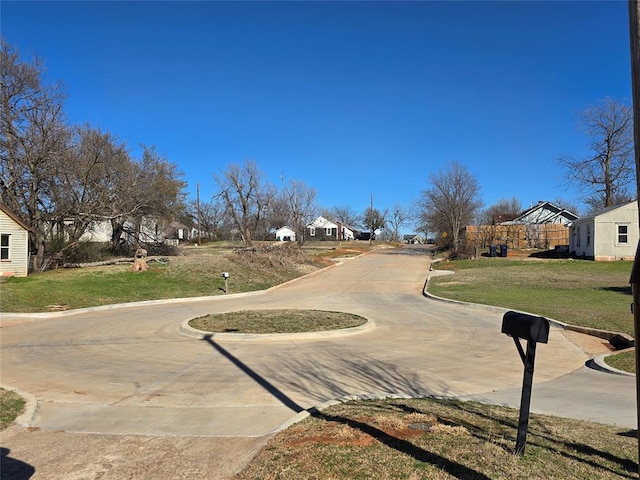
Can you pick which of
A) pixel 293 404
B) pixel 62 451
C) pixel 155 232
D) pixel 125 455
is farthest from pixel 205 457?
pixel 155 232

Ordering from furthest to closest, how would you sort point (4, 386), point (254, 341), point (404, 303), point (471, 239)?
1. point (471, 239)
2. point (404, 303)
3. point (254, 341)
4. point (4, 386)

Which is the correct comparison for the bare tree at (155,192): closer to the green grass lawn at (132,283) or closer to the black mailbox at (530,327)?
the green grass lawn at (132,283)

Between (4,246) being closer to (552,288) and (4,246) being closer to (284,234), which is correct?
(552,288)

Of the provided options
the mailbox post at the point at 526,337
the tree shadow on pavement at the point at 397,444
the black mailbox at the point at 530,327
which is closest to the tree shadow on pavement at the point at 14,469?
the tree shadow on pavement at the point at 397,444

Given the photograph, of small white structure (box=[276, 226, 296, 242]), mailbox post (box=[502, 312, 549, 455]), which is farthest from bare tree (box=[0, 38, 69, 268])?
small white structure (box=[276, 226, 296, 242])

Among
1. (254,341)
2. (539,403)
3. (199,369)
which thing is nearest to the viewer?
(539,403)

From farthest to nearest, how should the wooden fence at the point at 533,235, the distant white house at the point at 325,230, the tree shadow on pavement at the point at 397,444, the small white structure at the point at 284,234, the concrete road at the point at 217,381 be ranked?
the distant white house at the point at 325,230, the small white structure at the point at 284,234, the wooden fence at the point at 533,235, the concrete road at the point at 217,381, the tree shadow on pavement at the point at 397,444

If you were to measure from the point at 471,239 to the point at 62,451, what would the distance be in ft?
140

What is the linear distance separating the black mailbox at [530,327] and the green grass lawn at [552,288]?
379 inches

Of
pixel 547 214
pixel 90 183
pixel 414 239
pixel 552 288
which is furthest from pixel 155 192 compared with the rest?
pixel 414 239

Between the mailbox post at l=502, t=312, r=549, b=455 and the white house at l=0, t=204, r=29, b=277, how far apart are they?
2703 cm

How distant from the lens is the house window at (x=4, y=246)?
81.9ft

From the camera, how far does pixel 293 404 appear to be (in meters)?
6.67

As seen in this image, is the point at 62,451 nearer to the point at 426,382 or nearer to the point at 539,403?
the point at 426,382
